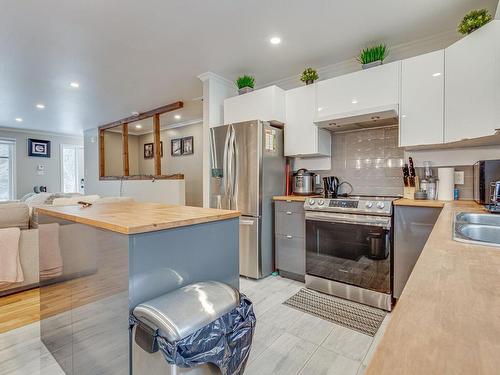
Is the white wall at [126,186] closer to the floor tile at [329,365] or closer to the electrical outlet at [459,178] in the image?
the floor tile at [329,365]

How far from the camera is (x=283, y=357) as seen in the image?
1711 millimetres

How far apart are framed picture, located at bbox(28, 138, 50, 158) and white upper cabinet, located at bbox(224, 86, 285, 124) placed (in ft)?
21.8

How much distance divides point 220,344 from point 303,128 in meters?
2.53

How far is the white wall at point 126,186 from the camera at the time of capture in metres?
4.76

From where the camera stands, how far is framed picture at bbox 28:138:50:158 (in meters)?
7.11

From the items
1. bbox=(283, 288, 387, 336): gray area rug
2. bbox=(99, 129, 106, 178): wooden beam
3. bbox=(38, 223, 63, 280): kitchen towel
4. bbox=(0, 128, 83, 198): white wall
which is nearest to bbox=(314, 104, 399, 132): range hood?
bbox=(283, 288, 387, 336): gray area rug

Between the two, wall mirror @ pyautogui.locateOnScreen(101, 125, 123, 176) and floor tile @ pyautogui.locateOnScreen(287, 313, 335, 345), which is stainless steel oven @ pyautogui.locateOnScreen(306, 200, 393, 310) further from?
wall mirror @ pyautogui.locateOnScreen(101, 125, 123, 176)

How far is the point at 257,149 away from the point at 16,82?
3656mm

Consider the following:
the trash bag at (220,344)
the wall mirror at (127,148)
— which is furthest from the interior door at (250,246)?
the wall mirror at (127,148)

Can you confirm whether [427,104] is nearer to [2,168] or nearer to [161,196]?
[161,196]

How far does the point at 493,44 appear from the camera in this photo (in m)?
1.88

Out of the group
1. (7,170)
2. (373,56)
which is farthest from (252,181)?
(7,170)

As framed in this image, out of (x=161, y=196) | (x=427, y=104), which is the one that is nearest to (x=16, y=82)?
(x=161, y=196)

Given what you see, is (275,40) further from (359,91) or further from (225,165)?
(225,165)
